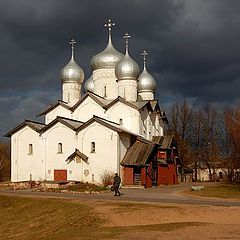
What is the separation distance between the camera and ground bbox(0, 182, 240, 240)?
17047 millimetres

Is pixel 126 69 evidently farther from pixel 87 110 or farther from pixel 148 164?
pixel 148 164

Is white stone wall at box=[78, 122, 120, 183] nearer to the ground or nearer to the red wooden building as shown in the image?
the red wooden building

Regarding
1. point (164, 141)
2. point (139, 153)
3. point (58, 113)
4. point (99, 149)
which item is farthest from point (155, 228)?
point (58, 113)

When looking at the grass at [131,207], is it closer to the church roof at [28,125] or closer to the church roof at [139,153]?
the church roof at [139,153]

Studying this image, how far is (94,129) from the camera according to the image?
48094 millimetres

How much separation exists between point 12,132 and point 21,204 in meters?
23.0

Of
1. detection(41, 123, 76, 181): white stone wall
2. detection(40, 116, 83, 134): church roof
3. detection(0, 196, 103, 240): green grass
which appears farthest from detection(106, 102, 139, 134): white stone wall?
detection(0, 196, 103, 240): green grass

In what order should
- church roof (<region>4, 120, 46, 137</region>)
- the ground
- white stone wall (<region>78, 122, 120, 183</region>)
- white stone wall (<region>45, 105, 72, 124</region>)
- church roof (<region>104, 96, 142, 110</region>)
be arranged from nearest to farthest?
1. the ground
2. white stone wall (<region>78, 122, 120, 183</region>)
3. church roof (<region>4, 120, 46, 137</region>)
4. church roof (<region>104, 96, 142, 110</region>)
5. white stone wall (<region>45, 105, 72, 124</region>)

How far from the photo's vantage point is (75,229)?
64.0 ft

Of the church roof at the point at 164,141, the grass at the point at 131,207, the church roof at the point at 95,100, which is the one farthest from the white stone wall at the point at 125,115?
the grass at the point at 131,207

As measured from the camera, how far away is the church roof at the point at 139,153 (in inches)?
1836

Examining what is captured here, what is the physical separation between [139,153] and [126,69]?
38.5ft

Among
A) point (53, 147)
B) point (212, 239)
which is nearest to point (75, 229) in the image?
point (212, 239)

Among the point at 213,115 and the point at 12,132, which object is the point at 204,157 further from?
the point at 12,132
